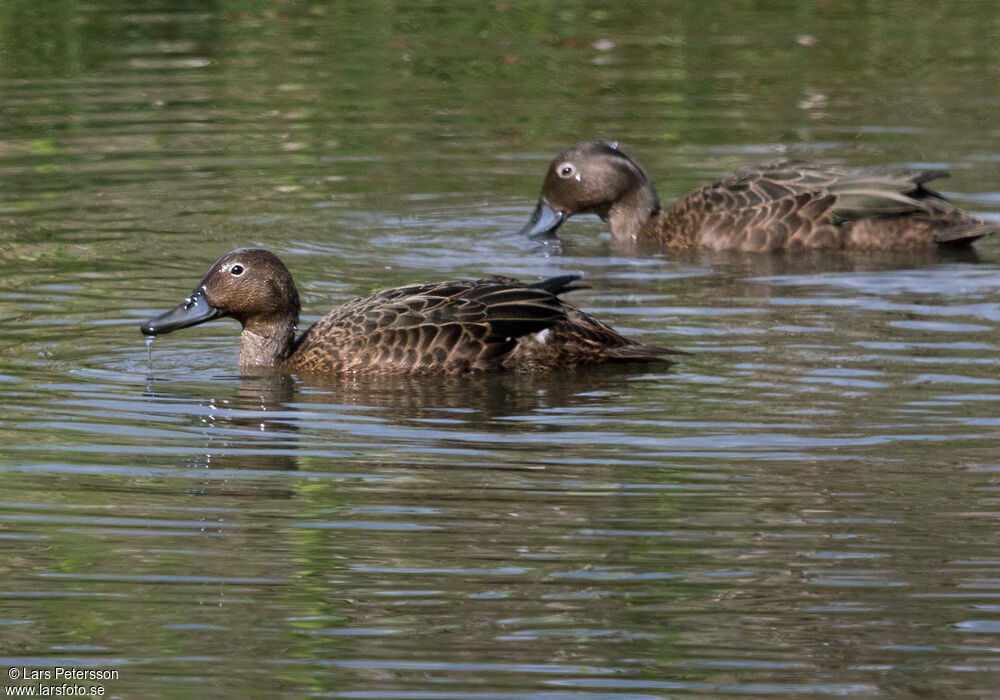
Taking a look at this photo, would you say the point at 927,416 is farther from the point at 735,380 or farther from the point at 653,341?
the point at 653,341

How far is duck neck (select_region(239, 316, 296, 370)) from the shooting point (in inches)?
377

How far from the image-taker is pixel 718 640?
5496 millimetres

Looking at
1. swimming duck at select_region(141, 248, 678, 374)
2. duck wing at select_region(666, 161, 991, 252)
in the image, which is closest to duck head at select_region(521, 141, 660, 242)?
duck wing at select_region(666, 161, 991, 252)

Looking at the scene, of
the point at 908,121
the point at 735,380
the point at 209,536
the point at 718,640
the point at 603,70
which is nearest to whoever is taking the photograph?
the point at 718,640

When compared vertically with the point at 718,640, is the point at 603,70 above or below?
above

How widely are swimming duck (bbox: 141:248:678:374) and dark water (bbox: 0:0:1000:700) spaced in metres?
0.15

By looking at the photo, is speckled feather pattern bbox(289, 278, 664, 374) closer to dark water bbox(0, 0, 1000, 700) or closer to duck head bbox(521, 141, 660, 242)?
dark water bbox(0, 0, 1000, 700)

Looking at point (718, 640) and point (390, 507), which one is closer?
point (718, 640)

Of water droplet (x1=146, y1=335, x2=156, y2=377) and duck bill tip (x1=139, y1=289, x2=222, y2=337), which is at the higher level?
duck bill tip (x1=139, y1=289, x2=222, y2=337)

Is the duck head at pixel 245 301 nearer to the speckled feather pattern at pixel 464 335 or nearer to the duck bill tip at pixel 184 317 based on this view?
the duck bill tip at pixel 184 317

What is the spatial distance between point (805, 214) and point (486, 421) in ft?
14.9

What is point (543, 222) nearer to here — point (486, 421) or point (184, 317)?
point (184, 317)

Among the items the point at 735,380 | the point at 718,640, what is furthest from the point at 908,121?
the point at 718,640

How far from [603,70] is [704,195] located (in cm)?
543
